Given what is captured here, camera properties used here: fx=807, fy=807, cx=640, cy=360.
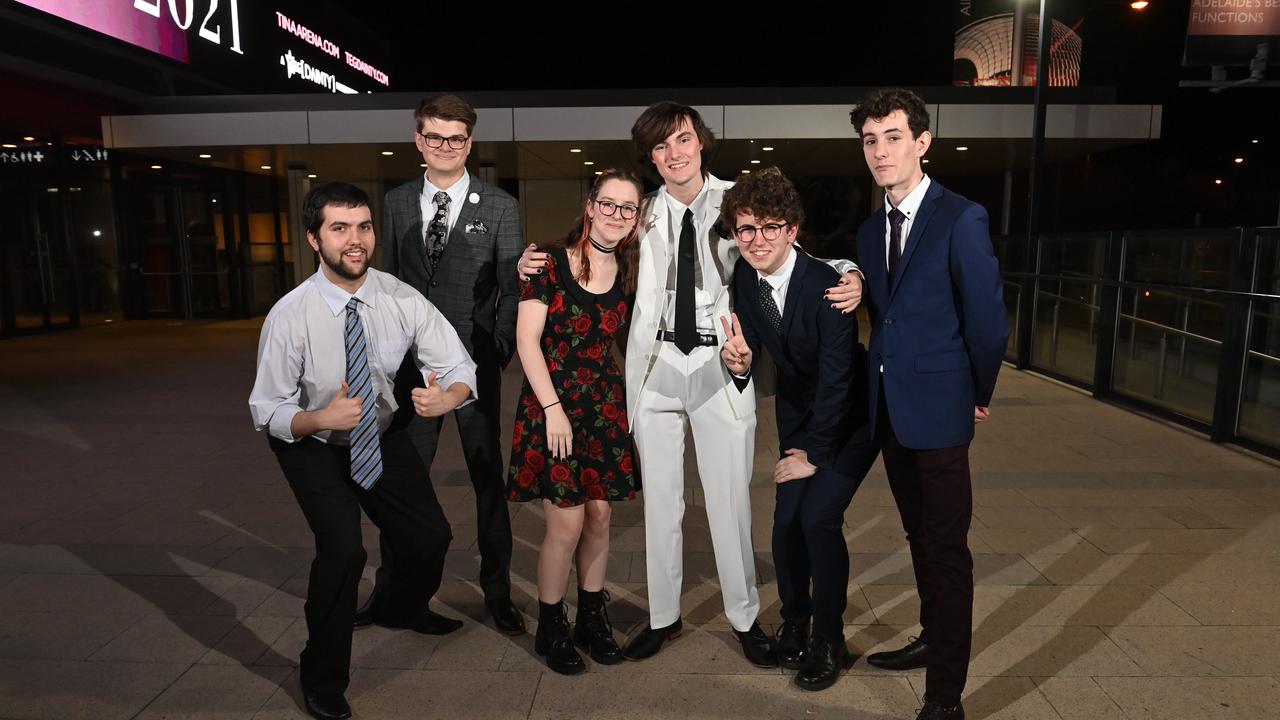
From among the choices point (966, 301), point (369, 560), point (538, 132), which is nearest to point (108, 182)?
point (538, 132)

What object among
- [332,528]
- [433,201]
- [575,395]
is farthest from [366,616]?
[433,201]

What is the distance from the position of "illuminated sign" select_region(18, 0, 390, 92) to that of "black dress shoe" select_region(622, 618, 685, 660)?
494 inches

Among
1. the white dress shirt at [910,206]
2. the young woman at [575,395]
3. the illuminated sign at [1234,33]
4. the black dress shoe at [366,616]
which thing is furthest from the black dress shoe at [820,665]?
the illuminated sign at [1234,33]

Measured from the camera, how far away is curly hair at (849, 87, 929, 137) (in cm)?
240

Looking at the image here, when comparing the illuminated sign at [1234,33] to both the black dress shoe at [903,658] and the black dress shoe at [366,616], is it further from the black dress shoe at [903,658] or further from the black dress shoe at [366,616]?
the black dress shoe at [366,616]

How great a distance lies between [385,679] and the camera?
2811 mm

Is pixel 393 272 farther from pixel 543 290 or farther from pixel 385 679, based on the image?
pixel 385 679

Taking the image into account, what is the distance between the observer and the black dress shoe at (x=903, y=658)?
2859 millimetres

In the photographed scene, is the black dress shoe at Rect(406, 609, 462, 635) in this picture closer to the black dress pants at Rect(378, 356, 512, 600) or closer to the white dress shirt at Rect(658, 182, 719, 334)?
the black dress pants at Rect(378, 356, 512, 600)

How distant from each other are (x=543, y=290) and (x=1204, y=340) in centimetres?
687

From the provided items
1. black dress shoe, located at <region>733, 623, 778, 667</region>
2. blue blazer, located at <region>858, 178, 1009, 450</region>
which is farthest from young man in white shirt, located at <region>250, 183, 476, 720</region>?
blue blazer, located at <region>858, 178, 1009, 450</region>

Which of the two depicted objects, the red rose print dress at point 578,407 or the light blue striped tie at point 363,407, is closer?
the light blue striped tie at point 363,407

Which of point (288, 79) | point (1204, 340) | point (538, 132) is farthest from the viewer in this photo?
point (288, 79)

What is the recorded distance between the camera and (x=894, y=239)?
100 inches
